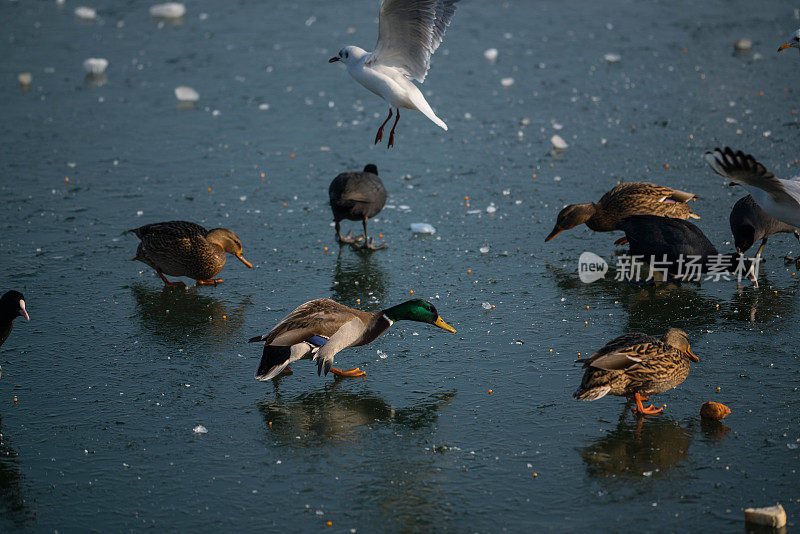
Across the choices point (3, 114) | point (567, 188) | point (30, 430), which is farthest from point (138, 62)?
point (30, 430)

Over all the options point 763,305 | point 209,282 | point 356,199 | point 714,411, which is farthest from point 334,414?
point 763,305

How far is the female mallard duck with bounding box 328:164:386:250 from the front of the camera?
Result: 900 centimetres

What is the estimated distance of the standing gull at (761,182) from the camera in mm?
6773

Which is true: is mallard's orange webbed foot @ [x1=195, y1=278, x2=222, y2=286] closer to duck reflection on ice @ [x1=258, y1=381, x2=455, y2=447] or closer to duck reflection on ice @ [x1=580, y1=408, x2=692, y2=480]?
duck reflection on ice @ [x1=258, y1=381, x2=455, y2=447]

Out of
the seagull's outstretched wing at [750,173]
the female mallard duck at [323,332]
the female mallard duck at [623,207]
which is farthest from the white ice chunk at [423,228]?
the seagull's outstretched wing at [750,173]

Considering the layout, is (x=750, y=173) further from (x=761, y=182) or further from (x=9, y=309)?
(x=9, y=309)

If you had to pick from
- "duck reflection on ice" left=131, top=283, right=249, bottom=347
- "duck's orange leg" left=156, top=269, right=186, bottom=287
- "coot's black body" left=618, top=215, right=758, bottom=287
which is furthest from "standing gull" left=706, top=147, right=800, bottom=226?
"duck's orange leg" left=156, top=269, right=186, bottom=287

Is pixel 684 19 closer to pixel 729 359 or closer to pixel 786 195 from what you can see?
pixel 786 195

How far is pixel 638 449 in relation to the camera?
5.57 m

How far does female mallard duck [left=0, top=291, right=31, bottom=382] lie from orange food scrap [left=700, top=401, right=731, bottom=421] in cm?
473

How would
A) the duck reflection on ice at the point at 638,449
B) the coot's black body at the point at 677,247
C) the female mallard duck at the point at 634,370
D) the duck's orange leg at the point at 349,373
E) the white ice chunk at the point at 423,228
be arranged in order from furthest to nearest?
the white ice chunk at the point at 423,228
the coot's black body at the point at 677,247
the duck's orange leg at the point at 349,373
the female mallard duck at the point at 634,370
the duck reflection on ice at the point at 638,449

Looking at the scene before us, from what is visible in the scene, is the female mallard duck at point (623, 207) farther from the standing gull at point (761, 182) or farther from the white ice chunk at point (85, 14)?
the white ice chunk at point (85, 14)

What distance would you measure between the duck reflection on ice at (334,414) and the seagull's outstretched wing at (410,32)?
3.37 m

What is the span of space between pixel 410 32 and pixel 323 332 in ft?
10.3
